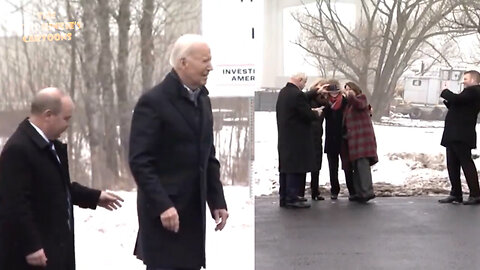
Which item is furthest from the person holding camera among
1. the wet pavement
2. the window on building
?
the window on building

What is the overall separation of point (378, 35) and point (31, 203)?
321 inches

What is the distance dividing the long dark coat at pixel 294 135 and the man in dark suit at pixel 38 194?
5.09 metres

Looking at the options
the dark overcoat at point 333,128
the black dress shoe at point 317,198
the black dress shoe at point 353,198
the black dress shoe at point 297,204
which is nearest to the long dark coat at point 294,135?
the black dress shoe at point 297,204

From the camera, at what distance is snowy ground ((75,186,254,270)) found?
4.71m

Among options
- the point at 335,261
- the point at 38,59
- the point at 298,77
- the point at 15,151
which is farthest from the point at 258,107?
the point at 15,151

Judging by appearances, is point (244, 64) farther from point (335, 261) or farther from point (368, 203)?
point (368, 203)

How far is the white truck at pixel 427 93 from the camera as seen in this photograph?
396 inches

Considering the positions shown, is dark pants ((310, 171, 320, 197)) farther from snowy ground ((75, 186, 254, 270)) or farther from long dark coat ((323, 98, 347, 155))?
snowy ground ((75, 186, 254, 270))

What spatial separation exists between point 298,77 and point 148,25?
11.1 feet

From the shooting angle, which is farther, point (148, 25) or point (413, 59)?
point (413, 59)

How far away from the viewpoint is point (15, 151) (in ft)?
9.84

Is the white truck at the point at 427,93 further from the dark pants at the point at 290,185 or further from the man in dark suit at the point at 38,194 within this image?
the man in dark suit at the point at 38,194

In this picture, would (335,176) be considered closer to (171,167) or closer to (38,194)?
(171,167)

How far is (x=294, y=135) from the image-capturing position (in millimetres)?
8164
